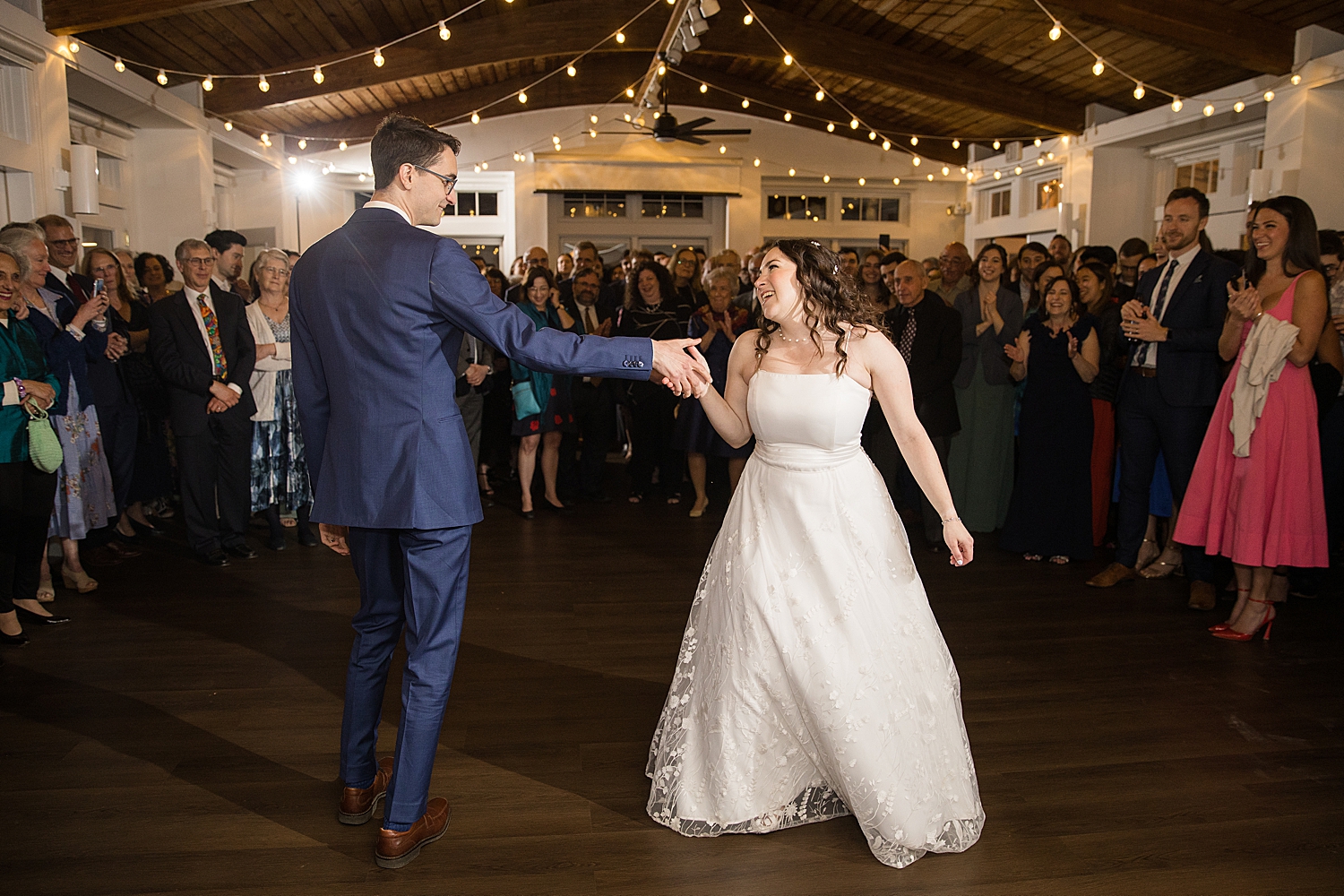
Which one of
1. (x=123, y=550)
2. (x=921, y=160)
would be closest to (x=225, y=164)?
(x=123, y=550)

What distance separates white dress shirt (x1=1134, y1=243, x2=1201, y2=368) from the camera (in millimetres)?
4055

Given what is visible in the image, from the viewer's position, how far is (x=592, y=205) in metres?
13.2

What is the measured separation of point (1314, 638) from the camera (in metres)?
3.65

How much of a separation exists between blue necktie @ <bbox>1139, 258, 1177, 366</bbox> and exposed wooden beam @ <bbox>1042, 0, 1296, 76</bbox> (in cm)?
348

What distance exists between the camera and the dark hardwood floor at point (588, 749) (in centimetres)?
215

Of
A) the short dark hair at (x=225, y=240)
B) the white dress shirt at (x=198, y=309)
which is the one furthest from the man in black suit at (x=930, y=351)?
the short dark hair at (x=225, y=240)

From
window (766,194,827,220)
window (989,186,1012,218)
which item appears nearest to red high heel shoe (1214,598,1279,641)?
window (989,186,1012,218)

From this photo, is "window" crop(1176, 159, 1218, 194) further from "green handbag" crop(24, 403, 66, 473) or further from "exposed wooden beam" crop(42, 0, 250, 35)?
"green handbag" crop(24, 403, 66, 473)

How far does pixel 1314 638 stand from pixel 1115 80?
6.77m

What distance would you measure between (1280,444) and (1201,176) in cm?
658

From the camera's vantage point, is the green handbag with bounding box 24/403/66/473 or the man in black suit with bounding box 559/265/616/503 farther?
the man in black suit with bounding box 559/265/616/503

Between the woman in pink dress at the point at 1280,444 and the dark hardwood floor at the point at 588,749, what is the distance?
12.0 inches

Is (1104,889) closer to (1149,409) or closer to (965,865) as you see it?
(965,865)

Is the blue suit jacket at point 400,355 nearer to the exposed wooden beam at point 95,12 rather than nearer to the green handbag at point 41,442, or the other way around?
the green handbag at point 41,442
